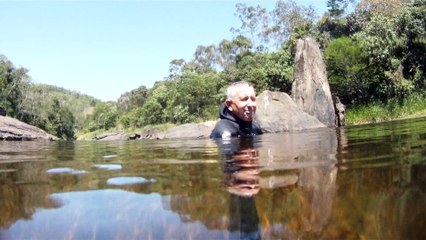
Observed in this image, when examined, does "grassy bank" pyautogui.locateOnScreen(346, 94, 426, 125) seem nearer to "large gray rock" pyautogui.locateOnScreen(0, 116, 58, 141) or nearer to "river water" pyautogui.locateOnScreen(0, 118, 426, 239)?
"large gray rock" pyautogui.locateOnScreen(0, 116, 58, 141)

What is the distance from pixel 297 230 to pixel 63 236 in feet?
2.42

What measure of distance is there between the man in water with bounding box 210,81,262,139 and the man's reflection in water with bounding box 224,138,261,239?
2098mm

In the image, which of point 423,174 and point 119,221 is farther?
point 423,174

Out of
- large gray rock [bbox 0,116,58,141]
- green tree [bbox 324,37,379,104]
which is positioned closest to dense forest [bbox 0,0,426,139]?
green tree [bbox 324,37,379,104]

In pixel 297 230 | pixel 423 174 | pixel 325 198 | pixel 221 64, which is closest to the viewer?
pixel 297 230

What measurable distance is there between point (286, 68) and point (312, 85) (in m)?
5.18

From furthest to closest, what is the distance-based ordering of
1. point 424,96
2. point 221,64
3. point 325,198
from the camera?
point 221,64
point 424,96
point 325,198

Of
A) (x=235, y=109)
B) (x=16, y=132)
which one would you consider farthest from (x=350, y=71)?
(x=235, y=109)

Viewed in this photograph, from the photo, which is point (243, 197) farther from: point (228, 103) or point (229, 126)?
point (228, 103)

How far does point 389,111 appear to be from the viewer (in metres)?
17.7

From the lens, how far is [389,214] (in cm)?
127

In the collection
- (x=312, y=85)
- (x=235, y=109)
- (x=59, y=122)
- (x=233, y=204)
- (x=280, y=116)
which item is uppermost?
(x=312, y=85)

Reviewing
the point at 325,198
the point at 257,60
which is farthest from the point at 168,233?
the point at 257,60

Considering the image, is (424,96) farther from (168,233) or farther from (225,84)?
(168,233)
